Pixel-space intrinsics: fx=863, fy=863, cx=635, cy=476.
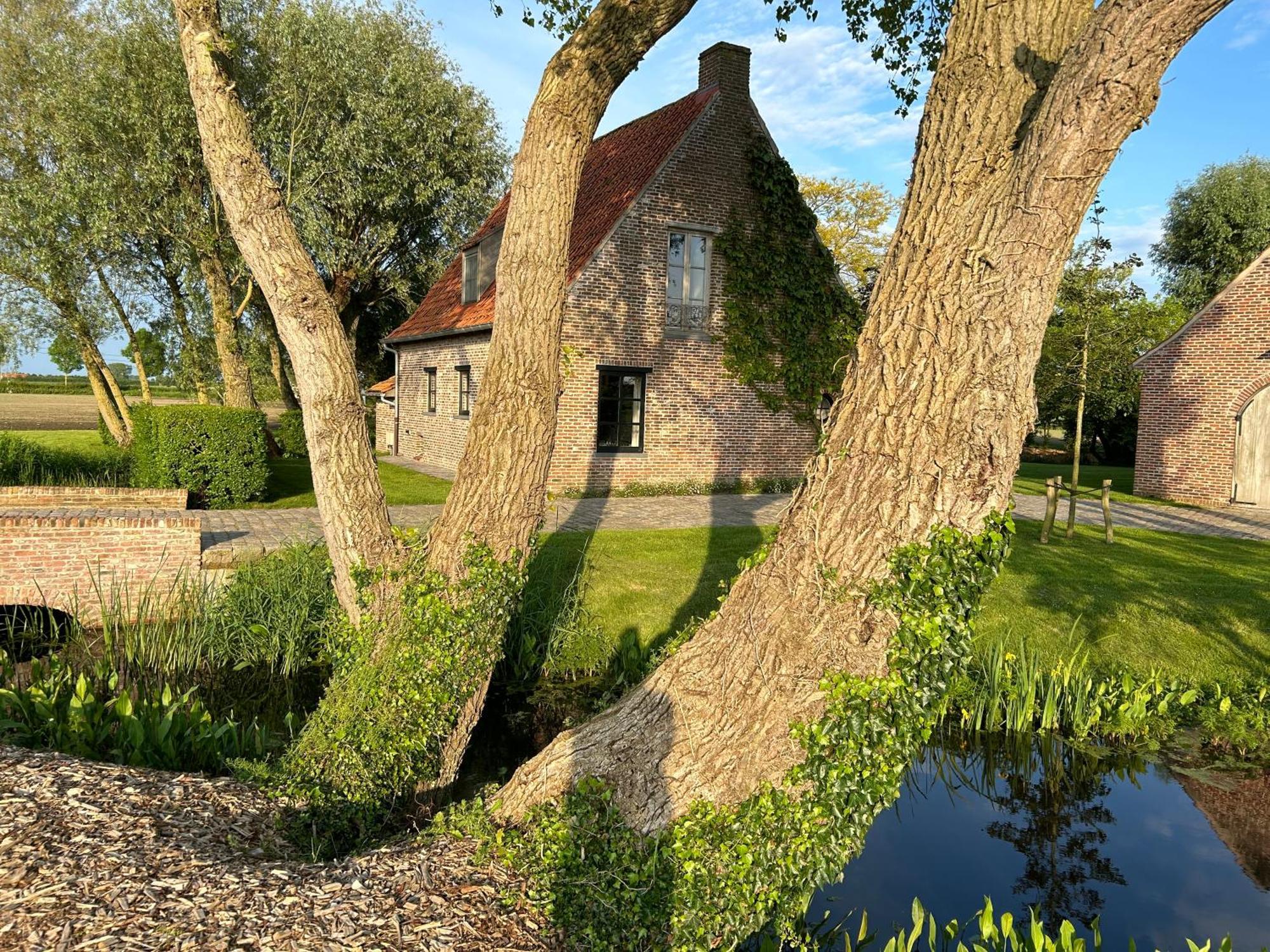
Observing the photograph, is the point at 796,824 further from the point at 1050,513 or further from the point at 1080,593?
the point at 1050,513

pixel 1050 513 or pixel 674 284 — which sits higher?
pixel 674 284

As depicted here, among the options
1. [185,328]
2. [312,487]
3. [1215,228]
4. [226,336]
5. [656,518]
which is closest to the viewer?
[656,518]

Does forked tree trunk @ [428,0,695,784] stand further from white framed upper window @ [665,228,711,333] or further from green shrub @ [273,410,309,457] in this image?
green shrub @ [273,410,309,457]

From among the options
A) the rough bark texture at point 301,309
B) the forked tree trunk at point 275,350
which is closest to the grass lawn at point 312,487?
the forked tree trunk at point 275,350

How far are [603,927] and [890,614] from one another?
61.6 inches

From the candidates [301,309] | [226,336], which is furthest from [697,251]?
[301,309]

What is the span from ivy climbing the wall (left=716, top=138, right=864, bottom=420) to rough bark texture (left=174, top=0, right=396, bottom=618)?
12913 mm

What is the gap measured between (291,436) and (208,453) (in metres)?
9.16

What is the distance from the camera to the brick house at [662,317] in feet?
51.8

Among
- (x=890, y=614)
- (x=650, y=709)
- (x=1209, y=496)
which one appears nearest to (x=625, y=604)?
(x=650, y=709)

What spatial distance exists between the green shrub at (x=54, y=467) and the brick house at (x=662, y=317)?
6741 mm

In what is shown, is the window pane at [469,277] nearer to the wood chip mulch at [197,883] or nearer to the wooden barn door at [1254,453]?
the wooden barn door at [1254,453]

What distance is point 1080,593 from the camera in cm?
870

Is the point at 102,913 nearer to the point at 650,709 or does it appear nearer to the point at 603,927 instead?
the point at 603,927
